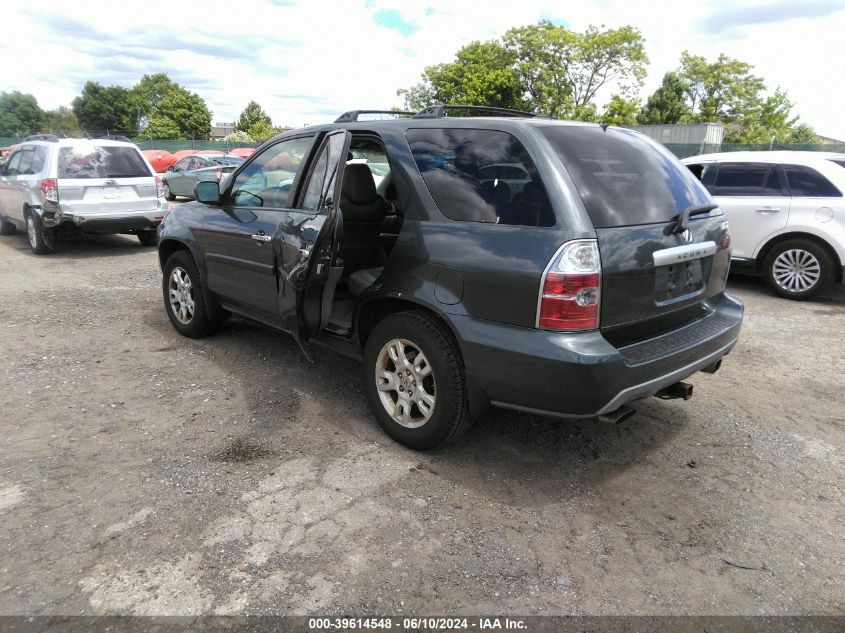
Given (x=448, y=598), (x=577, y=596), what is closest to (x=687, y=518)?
(x=577, y=596)

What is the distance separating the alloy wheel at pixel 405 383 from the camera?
3.33 m

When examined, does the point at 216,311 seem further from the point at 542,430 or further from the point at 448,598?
the point at 448,598

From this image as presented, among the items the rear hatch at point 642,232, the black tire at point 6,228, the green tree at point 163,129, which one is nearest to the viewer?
the rear hatch at point 642,232

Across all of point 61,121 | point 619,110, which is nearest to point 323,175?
point 619,110

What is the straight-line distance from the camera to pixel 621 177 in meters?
3.14

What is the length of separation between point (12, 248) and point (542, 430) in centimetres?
1050

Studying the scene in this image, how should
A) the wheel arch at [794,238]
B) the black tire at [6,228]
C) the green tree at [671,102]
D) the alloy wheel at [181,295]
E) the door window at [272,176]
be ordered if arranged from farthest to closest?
the green tree at [671,102], the black tire at [6,228], the wheel arch at [794,238], the alloy wheel at [181,295], the door window at [272,176]

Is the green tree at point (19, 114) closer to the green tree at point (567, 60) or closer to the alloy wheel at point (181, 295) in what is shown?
the green tree at point (567, 60)

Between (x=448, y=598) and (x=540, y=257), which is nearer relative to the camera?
(x=448, y=598)

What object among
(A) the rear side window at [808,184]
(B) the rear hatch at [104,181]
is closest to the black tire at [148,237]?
(B) the rear hatch at [104,181]

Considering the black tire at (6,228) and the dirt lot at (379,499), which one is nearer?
the dirt lot at (379,499)

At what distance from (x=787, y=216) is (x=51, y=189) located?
1013cm

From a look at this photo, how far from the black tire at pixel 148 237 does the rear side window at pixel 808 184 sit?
9.69 meters

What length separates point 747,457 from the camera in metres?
3.56
